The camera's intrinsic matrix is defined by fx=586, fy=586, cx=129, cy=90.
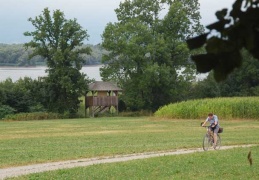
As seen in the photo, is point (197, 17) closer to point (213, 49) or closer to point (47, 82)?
point (47, 82)

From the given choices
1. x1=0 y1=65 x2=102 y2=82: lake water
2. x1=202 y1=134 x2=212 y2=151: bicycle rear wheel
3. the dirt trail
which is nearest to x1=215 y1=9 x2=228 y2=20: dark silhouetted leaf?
the dirt trail

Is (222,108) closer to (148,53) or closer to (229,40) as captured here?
(148,53)

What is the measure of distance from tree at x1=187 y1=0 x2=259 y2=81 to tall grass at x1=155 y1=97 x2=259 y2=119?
4725 centimetres

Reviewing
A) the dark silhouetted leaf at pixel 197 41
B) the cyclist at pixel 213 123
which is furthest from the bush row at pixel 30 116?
→ the dark silhouetted leaf at pixel 197 41

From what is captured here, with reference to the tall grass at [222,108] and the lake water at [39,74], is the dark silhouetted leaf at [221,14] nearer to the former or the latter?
the tall grass at [222,108]

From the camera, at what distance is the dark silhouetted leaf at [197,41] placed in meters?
2.39

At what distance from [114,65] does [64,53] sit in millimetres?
6947

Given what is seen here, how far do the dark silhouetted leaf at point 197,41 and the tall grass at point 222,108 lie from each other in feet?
155

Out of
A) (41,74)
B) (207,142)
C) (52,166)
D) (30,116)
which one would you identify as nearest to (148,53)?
(30,116)

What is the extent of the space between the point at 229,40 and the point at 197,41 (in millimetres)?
137

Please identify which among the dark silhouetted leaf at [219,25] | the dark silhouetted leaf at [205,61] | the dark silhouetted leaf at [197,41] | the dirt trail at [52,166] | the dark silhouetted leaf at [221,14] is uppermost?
the dark silhouetted leaf at [221,14]

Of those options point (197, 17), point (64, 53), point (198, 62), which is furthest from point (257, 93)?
point (198, 62)

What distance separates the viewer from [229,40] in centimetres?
234

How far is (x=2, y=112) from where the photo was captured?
60.4m
